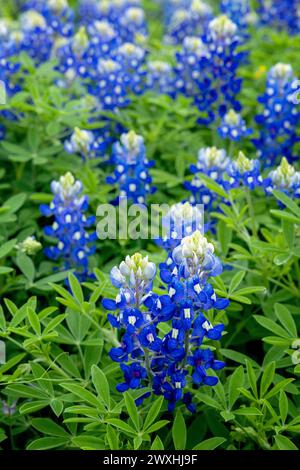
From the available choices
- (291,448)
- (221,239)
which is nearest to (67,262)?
(221,239)

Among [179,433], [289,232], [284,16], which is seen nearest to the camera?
[179,433]

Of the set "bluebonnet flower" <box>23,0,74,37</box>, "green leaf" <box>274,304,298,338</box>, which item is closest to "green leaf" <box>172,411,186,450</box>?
"green leaf" <box>274,304,298,338</box>

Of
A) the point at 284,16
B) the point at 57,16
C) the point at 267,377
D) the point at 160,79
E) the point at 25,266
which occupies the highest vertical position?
the point at 284,16

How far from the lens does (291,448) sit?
203 centimetres

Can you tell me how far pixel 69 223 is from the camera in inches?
109

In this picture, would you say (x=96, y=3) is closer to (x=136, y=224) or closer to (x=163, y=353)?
(x=136, y=224)

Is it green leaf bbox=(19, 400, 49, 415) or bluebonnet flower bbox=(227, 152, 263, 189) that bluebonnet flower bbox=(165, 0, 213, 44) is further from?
green leaf bbox=(19, 400, 49, 415)

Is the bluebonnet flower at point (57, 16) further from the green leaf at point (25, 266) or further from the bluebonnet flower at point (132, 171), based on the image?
the green leaf at point (25, 266)

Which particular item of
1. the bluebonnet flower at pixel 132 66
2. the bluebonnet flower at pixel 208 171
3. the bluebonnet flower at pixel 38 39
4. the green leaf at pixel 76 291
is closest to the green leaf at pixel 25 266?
the green leaf at pixel 76 291

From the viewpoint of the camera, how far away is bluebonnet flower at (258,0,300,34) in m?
4.88

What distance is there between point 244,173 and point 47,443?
1311 mm

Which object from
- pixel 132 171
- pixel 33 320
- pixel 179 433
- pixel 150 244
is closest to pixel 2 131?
pixel 132 171

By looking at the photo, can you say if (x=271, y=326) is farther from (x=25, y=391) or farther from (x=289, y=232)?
(x=25, y=391)

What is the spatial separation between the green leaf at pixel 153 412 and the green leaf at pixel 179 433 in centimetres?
10
